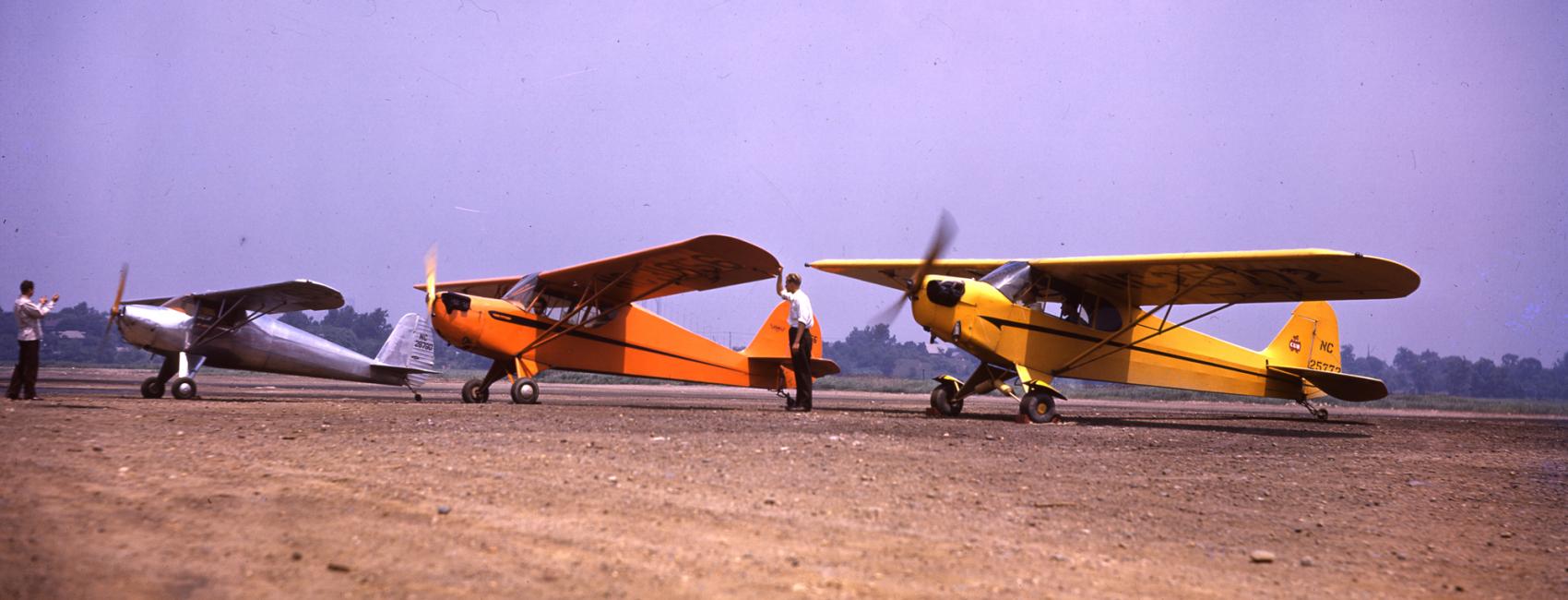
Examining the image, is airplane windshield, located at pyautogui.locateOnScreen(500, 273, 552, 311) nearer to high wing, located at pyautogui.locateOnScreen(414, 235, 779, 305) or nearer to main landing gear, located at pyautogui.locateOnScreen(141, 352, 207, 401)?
high wing, located at pyautogui.locateOnScreen(414, 235, 779, 305)

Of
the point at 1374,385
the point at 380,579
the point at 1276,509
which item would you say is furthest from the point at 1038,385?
the point at 380,579

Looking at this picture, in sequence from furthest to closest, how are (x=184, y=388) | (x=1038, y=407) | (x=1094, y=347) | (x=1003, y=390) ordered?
(x=184, y=388)
(x=1094, y=347)
(x=1003, y=390)
(x=1038, y=407)

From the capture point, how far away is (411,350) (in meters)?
17.8

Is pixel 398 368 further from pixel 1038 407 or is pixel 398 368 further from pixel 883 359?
pixel 883 359

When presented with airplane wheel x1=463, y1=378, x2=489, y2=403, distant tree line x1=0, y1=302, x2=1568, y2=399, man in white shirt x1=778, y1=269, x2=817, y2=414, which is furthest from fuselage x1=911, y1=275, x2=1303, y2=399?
distant tree line x1=0, y1=302, x2=1568, y2=399

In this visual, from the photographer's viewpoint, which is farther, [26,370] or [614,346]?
[614,346]

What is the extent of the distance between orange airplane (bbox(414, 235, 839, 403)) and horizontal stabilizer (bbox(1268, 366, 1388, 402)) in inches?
315

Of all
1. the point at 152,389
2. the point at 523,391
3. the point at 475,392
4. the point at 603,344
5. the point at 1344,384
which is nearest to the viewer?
the point at 523,391

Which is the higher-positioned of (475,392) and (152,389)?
(475,392)

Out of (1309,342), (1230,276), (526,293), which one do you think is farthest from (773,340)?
(1309,342)

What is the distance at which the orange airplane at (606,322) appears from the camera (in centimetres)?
Result: 1326

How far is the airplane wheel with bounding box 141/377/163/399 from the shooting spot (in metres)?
14.1

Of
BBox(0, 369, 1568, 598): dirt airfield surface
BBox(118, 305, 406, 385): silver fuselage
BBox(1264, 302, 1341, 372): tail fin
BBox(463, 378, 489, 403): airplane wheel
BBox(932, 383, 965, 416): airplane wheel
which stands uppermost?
BBox(1264, 302, 1341, 372): tail fin

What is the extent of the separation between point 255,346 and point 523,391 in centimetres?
554
